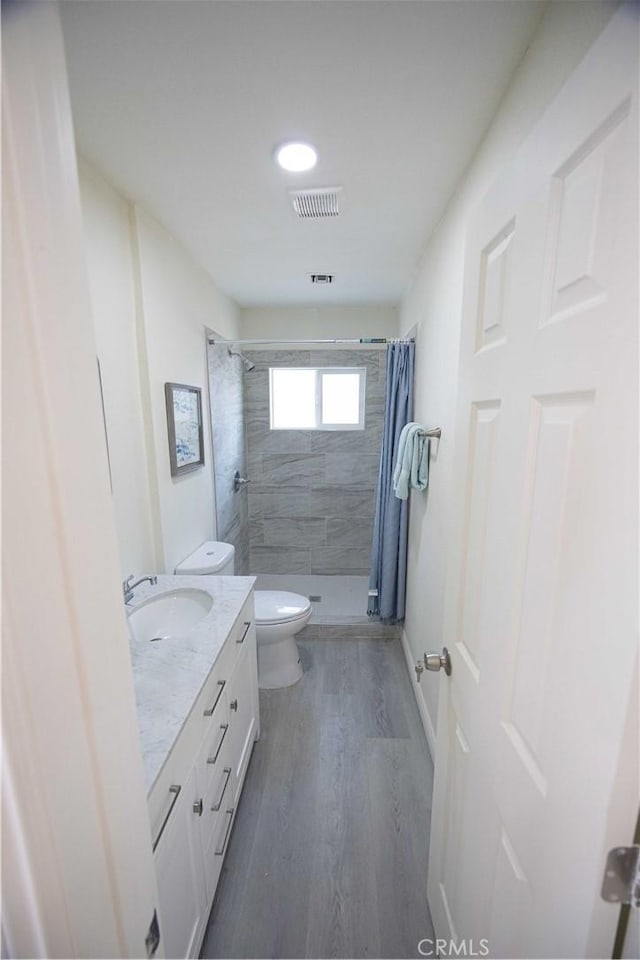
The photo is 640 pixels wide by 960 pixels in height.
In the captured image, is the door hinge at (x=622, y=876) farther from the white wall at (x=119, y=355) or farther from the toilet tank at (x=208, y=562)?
the toilet tank at (x=208, y=562)

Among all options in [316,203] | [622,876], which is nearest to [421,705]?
[622,876]

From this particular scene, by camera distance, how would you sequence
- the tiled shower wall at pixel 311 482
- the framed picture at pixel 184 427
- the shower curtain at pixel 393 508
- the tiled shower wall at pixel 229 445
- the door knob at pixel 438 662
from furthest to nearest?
the tiled shower wall at pixel 311 482 → the tiled shower wall at pixel 229 445 → the shower curtain at pixel 393 508 → the framed picture at pixel 184 427 → the door knob at pixel 438 662

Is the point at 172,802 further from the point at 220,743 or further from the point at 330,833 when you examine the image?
the point at 330,833

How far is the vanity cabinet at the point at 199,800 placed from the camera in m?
0.86

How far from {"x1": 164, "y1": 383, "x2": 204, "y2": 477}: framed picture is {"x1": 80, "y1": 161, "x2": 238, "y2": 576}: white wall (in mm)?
42

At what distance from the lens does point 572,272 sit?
524 millimetres

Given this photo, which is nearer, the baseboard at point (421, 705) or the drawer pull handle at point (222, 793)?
the drawer pull handle at point (222, 793)

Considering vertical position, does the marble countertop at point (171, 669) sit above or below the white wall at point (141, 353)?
below

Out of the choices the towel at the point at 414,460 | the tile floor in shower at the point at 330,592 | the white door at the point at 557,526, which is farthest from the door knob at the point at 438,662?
the tile floor in shower at the point at 330,592

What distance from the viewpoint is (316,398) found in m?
3.44

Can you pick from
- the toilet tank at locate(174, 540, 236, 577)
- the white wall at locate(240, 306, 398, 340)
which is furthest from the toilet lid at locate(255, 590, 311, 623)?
the white wall at locate(240, 306, 398, 340)

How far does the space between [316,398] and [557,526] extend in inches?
119

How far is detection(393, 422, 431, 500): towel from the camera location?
1982 mm

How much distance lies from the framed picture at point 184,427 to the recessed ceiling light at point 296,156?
1059 millimetres
